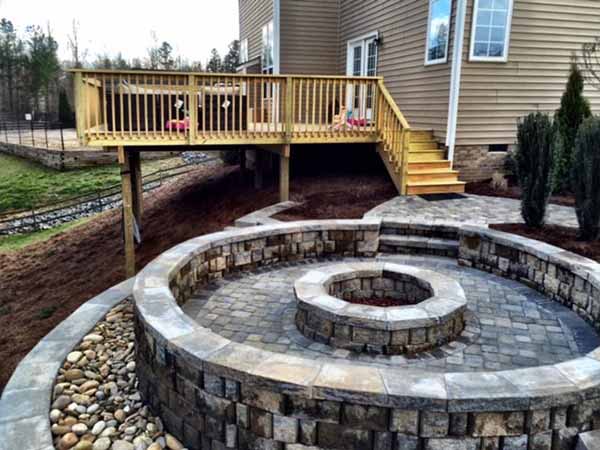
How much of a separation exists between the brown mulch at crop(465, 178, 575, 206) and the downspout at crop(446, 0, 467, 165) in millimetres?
606

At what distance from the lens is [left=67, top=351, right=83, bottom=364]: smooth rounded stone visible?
3.76 m

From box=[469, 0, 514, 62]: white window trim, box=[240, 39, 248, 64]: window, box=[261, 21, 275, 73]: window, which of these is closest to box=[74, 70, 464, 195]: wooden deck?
box=[469, 0, 514, 62]: white window trim

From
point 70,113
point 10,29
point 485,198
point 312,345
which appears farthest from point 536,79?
point 10,29

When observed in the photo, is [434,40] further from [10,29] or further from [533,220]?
[10,29]

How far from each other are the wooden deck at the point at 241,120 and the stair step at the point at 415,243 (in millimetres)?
2191

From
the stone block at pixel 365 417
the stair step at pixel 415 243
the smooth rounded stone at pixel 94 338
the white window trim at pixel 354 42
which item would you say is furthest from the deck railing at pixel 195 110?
the stone block at pixel 365 417

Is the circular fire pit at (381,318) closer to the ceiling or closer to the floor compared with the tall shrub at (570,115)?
closer to the floor

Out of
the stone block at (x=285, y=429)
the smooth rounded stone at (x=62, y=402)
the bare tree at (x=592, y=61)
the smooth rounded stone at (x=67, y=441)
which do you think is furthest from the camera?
the bare tree at (x=592, y=61)

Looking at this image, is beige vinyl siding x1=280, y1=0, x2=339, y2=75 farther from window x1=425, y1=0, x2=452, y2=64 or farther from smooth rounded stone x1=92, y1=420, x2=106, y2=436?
smooth rounded stone x1=92, y1=420, x2=106, y2=436

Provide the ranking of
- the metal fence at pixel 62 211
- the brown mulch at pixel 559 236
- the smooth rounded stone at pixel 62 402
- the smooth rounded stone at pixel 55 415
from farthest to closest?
1. the metal fence at pixel 62 211
2. the brown mulch at pixel 559 236
3. the smooth rounded stone at pixel 62 402
4. the smooth rounded stone at pixel 55 415

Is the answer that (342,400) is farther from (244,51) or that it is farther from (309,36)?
(244,51)

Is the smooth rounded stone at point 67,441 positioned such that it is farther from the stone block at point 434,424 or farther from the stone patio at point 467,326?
the stone block at point 434,424

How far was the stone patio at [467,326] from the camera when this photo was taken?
3.64 meters

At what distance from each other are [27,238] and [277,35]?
790 centimetres
